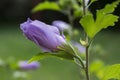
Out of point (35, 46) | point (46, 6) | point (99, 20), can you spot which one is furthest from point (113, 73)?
point (35, 46)

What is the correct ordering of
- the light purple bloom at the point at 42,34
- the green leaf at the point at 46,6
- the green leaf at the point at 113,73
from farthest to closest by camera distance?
the green leaf at the point at 46,6, the green leaf at the point at 113,73, the light purple bloom at the point at 42,34

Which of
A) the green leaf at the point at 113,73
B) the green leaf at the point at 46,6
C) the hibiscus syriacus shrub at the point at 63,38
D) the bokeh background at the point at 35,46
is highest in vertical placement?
the bokeh background at the point at 35,46

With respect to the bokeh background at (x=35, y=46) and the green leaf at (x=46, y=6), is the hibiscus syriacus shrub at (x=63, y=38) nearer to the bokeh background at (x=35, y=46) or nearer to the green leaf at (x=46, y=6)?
the green leaf at (x=46, y=6)

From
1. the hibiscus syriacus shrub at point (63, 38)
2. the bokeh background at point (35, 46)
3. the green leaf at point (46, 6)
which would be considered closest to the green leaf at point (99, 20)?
the hibiscus syriacus shrub at point (63, 38)

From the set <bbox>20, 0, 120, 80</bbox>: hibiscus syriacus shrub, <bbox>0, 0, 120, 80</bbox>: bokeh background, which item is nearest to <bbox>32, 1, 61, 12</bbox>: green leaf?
<bbox>0, 0, 120, 80</bbox>: bokeh background

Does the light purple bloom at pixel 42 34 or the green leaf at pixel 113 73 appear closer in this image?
the light purple bloom at pixel 42 34
